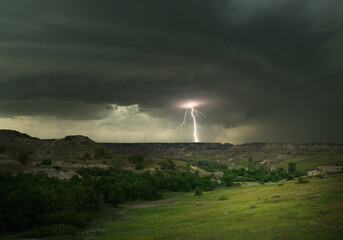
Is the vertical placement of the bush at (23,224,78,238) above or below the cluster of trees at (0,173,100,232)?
below

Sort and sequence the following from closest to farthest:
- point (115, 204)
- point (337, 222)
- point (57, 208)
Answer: point (337, 222), point (57, 208), point (115, 204)

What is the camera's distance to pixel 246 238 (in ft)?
85.3

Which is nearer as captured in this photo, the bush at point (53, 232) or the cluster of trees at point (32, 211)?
the bush at point (53, 232)

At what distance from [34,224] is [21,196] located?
22.3 feet

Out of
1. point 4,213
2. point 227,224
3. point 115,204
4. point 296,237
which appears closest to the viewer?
point 296,237

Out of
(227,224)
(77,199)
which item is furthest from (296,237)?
(77,199)

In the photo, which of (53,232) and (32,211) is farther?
(32,211)

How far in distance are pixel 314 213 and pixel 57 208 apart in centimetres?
5358

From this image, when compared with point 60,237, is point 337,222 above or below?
above

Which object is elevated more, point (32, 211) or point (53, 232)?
point (32, 211)

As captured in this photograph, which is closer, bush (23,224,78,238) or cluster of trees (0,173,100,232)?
bush (23,224,78,238)

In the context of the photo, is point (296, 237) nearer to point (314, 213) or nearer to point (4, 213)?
point (314, 213)

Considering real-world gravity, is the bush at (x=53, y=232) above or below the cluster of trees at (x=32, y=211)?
below

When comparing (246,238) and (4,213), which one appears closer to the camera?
(246,238)
